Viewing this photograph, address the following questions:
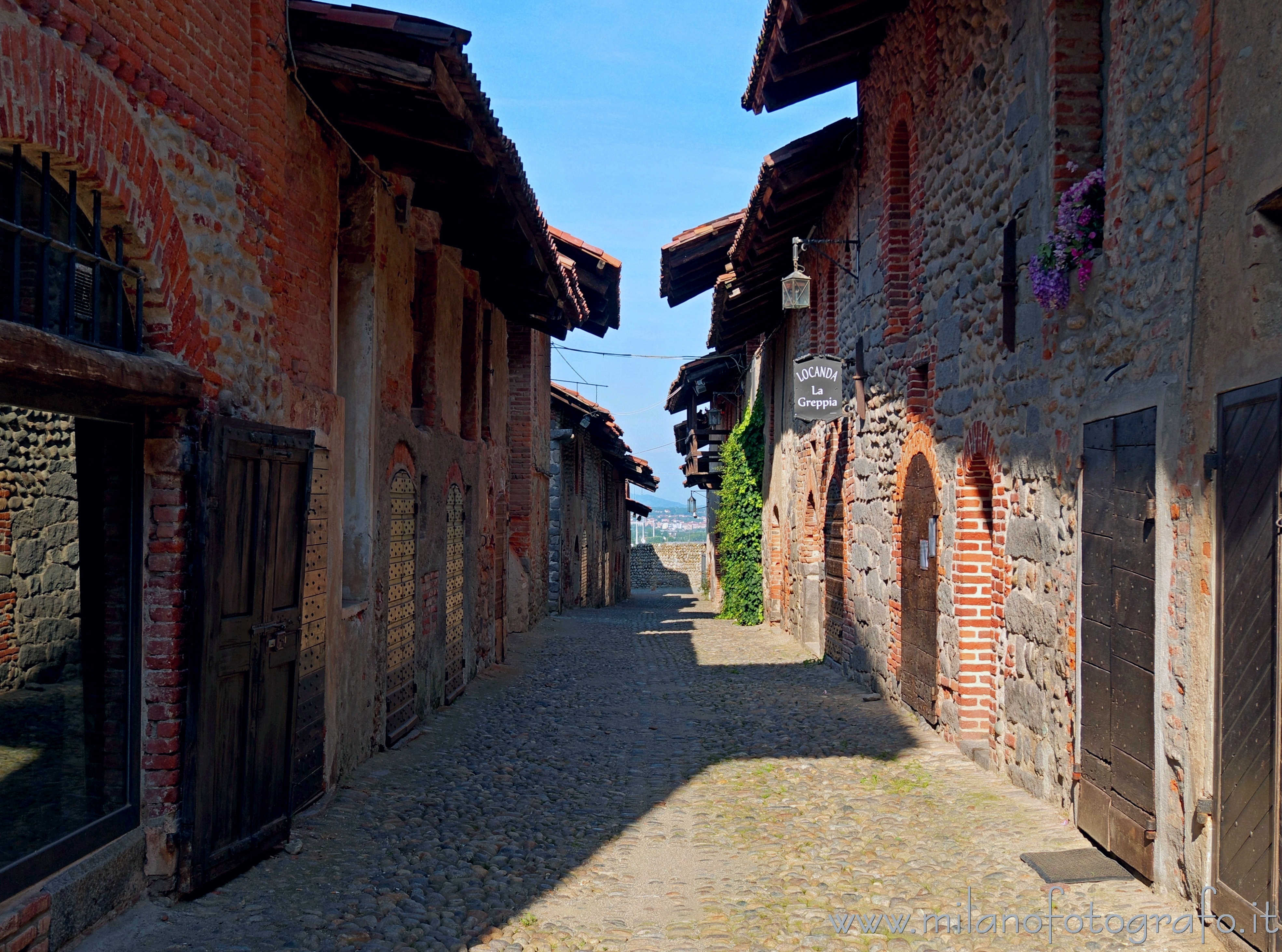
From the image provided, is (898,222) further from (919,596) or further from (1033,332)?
(1033,332)

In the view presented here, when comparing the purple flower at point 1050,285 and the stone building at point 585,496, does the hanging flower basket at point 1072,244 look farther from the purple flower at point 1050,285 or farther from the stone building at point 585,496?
the stone building at point 585,496

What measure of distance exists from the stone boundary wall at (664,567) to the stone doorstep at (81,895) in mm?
46106

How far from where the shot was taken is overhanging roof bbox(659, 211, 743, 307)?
619 inches

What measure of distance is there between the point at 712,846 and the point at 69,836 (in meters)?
3.10

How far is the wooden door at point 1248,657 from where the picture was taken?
3.60 metres

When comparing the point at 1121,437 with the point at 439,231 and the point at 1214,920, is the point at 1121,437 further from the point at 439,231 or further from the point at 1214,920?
the point at 439,231

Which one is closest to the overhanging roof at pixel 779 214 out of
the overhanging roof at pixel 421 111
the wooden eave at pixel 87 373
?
the overhanging roof at pixel 421 111

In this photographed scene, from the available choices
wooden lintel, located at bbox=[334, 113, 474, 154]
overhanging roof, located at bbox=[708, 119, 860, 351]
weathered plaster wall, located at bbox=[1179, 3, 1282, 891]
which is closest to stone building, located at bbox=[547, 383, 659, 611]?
overhanging roof, located at bbox=[708, 119, 860, 351]

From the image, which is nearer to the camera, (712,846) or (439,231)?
(712,846)

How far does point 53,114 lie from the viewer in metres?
3.58

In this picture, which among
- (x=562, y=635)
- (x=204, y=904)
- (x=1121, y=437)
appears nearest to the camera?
(x=204, y=904)

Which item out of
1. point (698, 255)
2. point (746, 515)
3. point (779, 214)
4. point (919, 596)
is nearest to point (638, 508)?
point (746, 515)

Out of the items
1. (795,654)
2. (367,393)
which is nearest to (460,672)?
(367,393)

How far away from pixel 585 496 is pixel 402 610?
1628 cm
